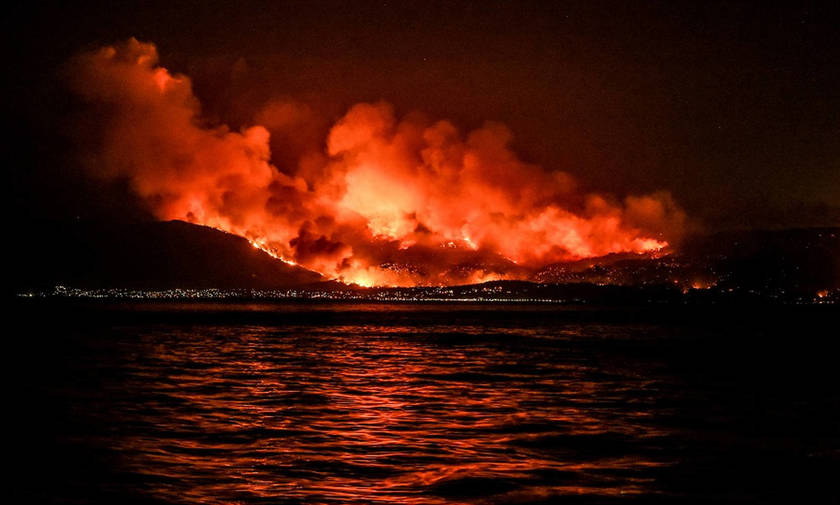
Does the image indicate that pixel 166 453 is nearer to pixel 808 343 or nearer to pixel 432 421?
pixel 432 421

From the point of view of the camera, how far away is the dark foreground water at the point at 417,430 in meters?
18.4

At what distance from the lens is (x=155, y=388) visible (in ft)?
120

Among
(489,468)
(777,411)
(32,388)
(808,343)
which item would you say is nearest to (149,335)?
(32,388)

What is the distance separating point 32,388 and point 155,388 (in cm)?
462

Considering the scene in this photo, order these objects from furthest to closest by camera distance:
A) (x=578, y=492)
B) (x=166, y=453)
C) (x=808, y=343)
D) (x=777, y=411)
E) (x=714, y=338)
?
(x=714, y=338)
(x=808, y=343)
(x=777, y=411)
(x=166, y=453)
(x=578, y=492)

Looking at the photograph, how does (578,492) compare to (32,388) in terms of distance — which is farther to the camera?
(32,388)

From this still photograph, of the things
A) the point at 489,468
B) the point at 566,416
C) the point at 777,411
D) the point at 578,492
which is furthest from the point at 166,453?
the point at 777,411

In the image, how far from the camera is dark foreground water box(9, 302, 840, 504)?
60.4ft

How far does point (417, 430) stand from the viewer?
25.3 metres

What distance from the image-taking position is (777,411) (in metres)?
32.2

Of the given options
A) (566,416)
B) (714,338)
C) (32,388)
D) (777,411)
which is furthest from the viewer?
(714,338)

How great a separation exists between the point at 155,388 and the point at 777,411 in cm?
2265

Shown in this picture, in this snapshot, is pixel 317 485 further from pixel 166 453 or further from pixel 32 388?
pixel 32 388

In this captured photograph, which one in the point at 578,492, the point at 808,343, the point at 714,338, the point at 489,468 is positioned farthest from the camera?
the point at 714,338
